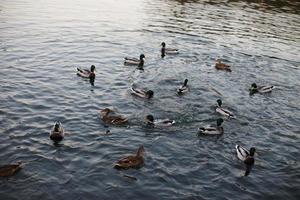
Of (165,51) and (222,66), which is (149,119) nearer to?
(222,66)

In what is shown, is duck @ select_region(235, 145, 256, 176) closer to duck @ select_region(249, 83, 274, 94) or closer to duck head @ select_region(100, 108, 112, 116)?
duck head @ select_region(100, 108, 112, 116)

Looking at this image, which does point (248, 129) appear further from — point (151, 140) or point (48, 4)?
point (48, 4)

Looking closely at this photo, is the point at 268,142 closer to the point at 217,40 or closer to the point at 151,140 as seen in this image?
the point at 151,140

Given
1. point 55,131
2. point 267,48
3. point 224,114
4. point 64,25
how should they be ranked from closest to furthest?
point 55,131 → point 224,114 → point 267,48 → point 64,25

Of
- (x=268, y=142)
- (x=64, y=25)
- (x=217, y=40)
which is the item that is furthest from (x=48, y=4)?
(x=268, y=142)

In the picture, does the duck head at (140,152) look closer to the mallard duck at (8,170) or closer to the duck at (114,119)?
the duck at (114,119)

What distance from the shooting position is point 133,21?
160 ft

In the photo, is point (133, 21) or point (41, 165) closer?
point (41, 165)

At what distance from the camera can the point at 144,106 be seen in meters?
25.8

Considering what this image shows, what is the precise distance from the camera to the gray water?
59.9 feet

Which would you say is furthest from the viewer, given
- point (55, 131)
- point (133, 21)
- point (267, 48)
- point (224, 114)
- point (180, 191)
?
point (133, 21)

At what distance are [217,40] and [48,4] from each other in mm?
24032

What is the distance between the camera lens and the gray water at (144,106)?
18266 mm

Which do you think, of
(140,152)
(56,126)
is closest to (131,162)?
(140,152)
